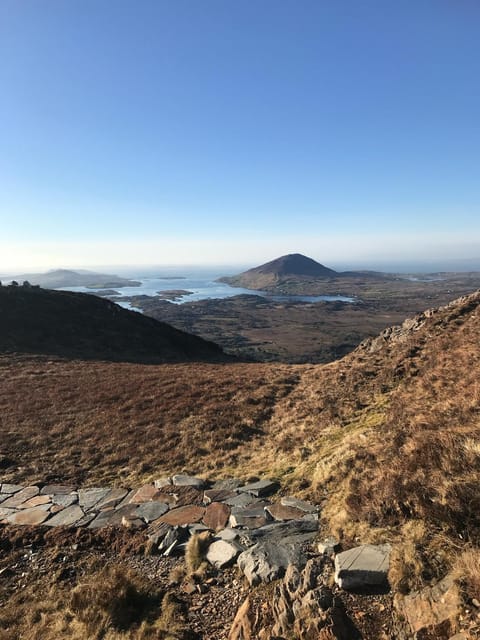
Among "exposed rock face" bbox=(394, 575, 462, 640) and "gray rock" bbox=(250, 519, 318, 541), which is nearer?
"exposed rock face" bbox=(394, 575, 462, 640)

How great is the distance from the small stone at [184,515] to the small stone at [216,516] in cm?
17

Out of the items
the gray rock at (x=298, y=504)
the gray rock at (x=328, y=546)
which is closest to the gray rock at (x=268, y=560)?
the gray rock at (x=328, y=546)

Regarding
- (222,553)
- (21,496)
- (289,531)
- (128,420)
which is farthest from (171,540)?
(128,420)

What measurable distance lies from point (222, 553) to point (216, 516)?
60.5 inches

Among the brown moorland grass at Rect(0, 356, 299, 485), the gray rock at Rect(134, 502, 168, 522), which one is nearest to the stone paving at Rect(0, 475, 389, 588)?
the gray rock at Rect(134, 502, 168, 522)

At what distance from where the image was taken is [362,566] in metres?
5.27

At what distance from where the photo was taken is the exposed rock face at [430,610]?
395 cm

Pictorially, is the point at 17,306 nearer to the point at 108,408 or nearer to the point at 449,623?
the point at 108,408

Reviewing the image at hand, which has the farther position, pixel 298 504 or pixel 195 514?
pixel 195 514

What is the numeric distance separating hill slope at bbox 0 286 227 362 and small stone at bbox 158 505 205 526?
27402 mm

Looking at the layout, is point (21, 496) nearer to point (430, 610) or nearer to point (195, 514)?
point (195, 514)

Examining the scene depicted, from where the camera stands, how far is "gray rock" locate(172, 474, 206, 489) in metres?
10.1

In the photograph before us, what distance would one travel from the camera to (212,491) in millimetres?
9516

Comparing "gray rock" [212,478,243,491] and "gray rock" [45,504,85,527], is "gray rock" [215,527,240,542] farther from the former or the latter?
"gray rock" [45,504,85,527]
